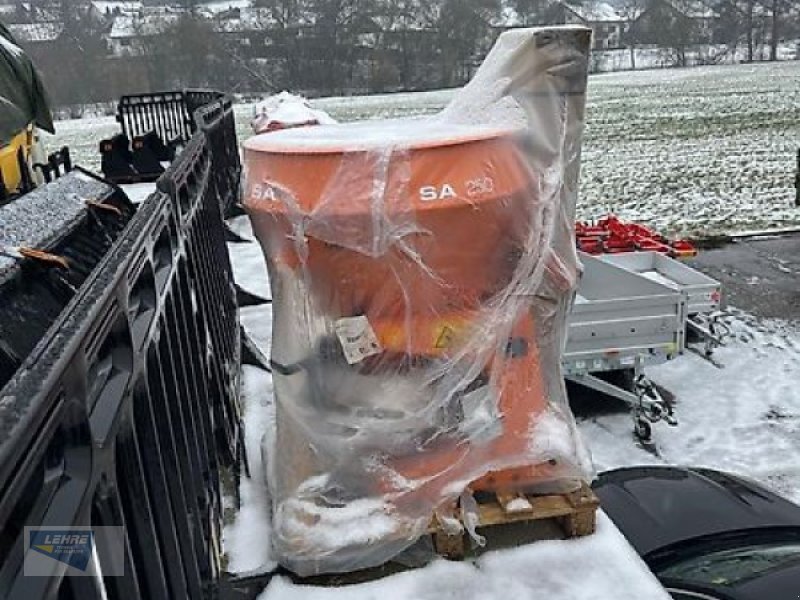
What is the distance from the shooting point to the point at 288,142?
3.02 metres

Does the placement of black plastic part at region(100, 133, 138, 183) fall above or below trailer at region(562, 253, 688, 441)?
above

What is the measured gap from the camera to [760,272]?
37.8 ft

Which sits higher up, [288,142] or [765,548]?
[288,142]

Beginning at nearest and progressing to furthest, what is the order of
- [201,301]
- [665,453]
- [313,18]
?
1. [201,301]
2. [665,453]
3. [313,18]

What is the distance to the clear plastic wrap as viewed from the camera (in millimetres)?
2773

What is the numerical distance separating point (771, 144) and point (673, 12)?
56527mm

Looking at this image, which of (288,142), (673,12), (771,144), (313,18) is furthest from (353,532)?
(673,12)

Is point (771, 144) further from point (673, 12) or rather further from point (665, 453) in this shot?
point (673, 12)

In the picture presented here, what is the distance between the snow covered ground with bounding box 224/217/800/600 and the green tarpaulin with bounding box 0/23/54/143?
1.77 m

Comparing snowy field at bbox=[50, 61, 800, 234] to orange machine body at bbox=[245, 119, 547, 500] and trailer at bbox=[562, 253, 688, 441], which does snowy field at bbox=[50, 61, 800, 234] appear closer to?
trailer at bbox=[562, 253, 688, 441]

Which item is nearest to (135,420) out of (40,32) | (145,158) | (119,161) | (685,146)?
(145,158)

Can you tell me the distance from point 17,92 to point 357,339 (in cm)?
349

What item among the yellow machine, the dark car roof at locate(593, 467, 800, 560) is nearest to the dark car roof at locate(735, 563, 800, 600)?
the dark car roof at locate(593, 467, 800, 560)

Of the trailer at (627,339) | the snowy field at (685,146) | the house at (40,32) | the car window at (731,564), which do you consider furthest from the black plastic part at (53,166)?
the house at (40,32)
